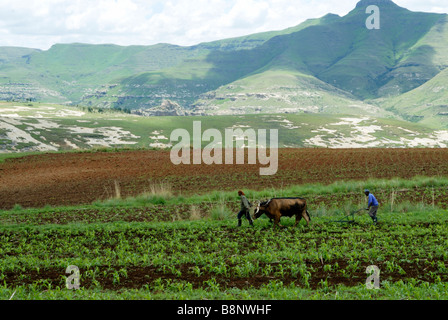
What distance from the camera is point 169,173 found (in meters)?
40.6

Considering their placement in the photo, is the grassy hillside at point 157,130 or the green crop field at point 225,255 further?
the grassy hillside at point 157,130

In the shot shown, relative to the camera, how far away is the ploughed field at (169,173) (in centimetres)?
3300

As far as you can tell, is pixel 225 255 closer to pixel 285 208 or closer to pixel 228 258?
pixel 228 258

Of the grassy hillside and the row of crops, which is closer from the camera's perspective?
the row of crops

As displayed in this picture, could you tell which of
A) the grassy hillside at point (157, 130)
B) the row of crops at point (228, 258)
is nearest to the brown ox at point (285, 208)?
the row of crops at point (228, 258)

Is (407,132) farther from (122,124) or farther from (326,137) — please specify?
(122,124)

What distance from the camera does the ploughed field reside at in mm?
33000

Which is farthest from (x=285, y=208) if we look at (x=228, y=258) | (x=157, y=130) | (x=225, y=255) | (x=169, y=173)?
(x=157, y=130)

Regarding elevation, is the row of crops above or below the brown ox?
below

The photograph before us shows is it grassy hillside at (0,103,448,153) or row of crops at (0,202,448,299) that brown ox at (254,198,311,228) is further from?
grassy hillside at (0,103,448,153)

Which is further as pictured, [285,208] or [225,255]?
[285,208]

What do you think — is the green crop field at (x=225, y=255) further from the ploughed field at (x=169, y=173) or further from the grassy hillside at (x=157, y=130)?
the grassy hillside at (x=157, y=130)

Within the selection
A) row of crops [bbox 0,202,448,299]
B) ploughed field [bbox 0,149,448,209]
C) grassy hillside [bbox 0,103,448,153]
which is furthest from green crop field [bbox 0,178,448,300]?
grassy hillside [bbox 0,103,448,153]
